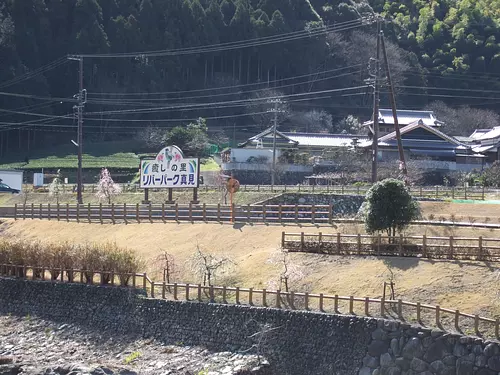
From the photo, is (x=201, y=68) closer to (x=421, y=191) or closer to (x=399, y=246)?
(x=421, y=191)

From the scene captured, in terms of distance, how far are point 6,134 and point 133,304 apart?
54345 mm

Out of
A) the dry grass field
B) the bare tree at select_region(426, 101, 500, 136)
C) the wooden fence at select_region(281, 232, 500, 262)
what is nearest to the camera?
the dry grass field

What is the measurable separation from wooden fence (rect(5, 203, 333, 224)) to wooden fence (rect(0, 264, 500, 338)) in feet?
21.6

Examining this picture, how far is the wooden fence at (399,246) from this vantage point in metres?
30.4

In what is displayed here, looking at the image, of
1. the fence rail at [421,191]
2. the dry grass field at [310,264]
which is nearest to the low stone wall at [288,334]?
the dry grass field at [310,264]

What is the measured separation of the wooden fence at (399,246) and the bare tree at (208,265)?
230 cm

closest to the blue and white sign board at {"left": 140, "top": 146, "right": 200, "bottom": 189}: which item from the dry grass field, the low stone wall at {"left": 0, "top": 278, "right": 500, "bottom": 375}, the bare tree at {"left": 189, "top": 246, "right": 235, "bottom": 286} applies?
the dry grass field

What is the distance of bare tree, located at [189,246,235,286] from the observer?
3391 cm

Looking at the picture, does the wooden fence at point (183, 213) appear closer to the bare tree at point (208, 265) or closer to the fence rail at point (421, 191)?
the bare tree at point (208, 265)

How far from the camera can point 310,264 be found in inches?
1296

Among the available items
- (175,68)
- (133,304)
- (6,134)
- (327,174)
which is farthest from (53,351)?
(175,68)

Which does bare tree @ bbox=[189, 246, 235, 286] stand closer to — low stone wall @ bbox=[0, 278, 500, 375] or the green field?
low stone wall @ bbox=[0, 278, 500, 375]

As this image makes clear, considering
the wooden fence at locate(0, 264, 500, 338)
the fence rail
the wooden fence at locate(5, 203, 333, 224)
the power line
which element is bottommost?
the wooden fence at locate(0, 264, 500, 338)

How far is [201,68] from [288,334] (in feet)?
226
